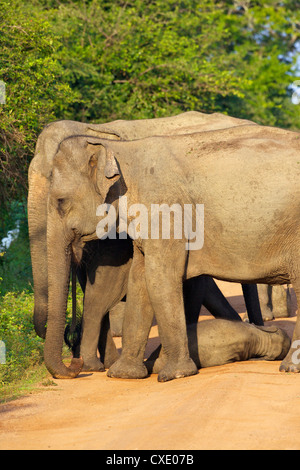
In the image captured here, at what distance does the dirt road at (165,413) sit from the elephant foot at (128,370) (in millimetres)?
115

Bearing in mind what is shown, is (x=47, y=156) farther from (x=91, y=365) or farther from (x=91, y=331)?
(x=91, y=365)

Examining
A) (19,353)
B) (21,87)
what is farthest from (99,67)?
(19,353)

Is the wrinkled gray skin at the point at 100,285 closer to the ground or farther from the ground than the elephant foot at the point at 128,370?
farther from the ground

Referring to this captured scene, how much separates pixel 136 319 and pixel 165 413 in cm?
210

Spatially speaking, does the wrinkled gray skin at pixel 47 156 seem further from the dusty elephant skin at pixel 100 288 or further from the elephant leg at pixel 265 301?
the elephant leg at pixel 265 301

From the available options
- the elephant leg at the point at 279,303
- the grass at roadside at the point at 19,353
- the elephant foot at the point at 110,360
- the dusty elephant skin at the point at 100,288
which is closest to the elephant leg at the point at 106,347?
A: the elephant foot at the point at 110,360

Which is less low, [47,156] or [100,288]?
[47,156]

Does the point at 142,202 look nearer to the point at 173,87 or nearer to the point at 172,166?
the point at 172,166

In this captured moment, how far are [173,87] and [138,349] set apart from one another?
1019 centimetres

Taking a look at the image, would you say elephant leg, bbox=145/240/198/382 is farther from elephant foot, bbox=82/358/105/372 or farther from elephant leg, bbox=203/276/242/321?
elephant leg, bbox=203/276/242/321

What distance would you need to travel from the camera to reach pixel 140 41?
1688 cm

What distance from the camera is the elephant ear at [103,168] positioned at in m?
7.22

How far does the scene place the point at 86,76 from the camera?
51.9ft

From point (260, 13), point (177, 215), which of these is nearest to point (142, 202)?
point (177, 215)
